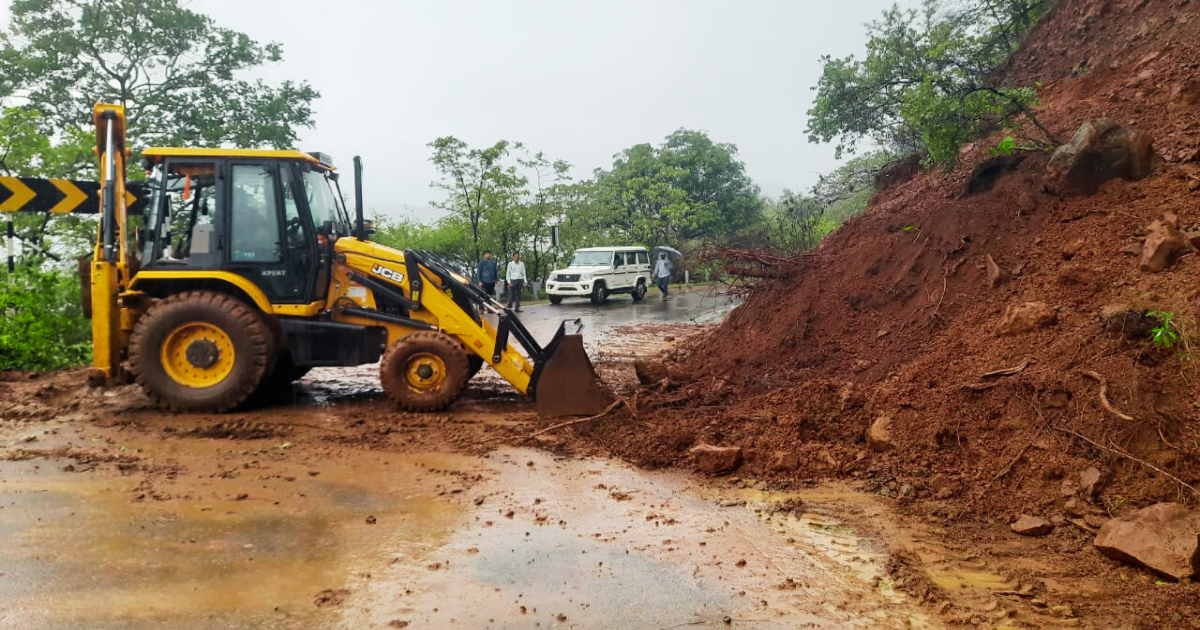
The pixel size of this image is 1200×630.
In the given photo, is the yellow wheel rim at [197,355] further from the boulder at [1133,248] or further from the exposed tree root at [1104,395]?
the boulder at [1133,248]

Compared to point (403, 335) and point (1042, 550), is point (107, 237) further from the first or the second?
point (1042, 550)

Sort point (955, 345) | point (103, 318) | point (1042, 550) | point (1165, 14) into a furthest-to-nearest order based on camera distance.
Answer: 1. point (1165, 14)
2. point (103, 318)
3. point (955, 345)
4. point (1042, 550)

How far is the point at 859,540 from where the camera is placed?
14.5ft

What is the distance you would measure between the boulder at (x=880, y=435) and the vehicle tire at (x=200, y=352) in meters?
5.50

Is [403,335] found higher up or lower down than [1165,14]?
lower down

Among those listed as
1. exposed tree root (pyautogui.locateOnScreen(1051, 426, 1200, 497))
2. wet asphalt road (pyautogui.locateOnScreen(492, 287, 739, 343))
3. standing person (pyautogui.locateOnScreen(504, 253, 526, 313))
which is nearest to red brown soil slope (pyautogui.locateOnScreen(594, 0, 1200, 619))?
exposed tree root (pyautogui.locateOnScreen(1051, 426, 1200, 497))

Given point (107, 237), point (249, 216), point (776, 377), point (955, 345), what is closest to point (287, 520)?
point (249, 216)

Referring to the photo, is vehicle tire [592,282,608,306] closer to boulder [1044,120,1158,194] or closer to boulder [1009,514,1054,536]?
boulder [1044,120,1158,194]

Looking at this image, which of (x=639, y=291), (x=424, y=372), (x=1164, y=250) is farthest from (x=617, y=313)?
(x=1164, y=250)

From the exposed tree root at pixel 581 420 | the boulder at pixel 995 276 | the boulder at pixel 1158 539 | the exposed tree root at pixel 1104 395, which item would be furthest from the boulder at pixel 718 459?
the boulder at pixel 995 276

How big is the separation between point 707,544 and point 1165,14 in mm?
9296

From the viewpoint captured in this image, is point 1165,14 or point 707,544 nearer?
point 707,544

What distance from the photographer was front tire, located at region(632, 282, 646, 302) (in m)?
25.9

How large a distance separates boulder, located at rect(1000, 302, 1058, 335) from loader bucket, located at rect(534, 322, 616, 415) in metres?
3.54
